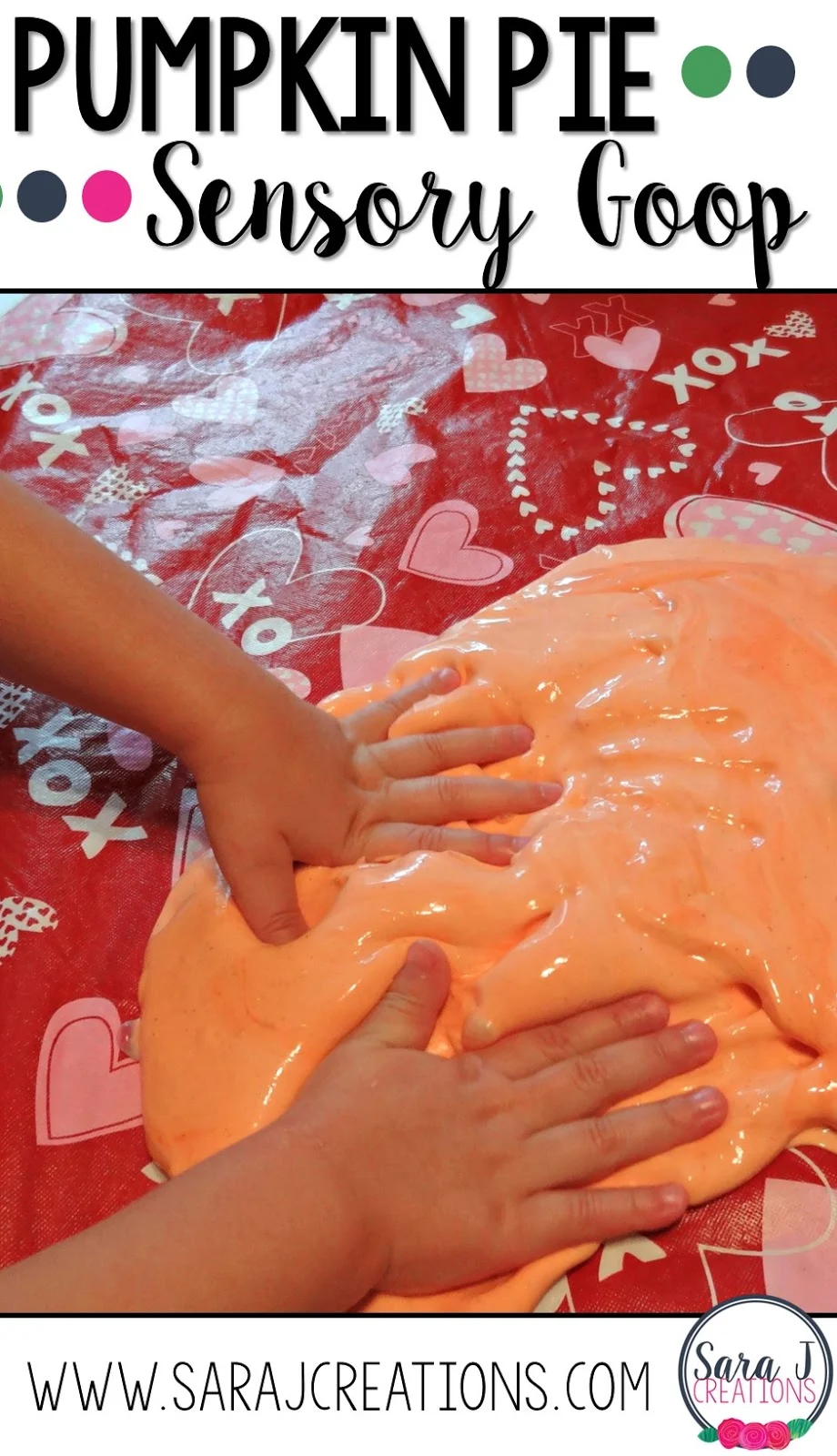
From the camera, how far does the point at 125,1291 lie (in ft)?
2.22

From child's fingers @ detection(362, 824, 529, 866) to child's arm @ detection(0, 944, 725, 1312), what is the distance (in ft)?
0.28

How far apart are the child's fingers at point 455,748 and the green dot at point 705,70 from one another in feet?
2.29

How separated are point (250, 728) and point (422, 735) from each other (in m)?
0.17

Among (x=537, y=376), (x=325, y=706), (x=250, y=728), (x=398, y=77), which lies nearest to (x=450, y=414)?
(x=537, y=376)

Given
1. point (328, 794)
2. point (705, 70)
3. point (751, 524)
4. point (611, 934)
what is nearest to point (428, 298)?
point (705, 70)

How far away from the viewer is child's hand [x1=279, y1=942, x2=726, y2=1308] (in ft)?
2.46

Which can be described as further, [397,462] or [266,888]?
[397,462]

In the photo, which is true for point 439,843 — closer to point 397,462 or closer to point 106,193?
point 397,462

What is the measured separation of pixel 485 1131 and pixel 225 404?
0.85 metres

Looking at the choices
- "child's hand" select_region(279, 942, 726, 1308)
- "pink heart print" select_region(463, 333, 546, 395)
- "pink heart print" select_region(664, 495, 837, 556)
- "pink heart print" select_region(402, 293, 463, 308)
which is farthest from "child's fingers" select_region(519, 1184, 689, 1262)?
"pink heart print" select_region(402, 293, 463, 308)

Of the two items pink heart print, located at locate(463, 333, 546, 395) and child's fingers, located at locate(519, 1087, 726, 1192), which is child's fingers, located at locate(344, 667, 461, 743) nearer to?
child's fingers, located at locate(519, 1087, 726, 1192)

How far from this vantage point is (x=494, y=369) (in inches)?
53.9
